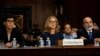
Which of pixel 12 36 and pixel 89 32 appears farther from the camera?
pixel 89 32

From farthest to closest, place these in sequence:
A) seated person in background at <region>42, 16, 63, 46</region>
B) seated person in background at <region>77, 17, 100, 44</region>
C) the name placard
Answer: seated person in background at <region>77, 17, 100, 44</region> < seated person in background at <region>42, 16, 63, 46</region> < the name placard

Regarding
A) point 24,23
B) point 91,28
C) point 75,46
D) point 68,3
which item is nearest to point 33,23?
point 24,23

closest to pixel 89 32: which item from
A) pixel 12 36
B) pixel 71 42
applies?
pixel 71 42

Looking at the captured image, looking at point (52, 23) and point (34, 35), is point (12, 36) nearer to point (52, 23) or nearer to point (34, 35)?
point (52, 23)

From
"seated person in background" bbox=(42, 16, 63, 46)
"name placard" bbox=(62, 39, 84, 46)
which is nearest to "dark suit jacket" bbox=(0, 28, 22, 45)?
"seated person in background" bbox=(42, 16, 63, 46)

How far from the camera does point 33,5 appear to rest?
5.69 m

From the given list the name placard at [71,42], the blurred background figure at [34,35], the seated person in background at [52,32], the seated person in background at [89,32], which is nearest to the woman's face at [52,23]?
the seated person in background at [52,32]

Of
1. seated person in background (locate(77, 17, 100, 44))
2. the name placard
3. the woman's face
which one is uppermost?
the woman's face

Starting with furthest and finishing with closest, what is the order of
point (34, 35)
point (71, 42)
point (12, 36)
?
1. point (34, 35)
2. point (12, 36)
3. point (71, 42)

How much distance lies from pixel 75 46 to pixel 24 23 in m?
2.71

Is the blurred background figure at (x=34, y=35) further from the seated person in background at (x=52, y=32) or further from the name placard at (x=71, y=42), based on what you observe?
the name placard at (x=71, y=42)

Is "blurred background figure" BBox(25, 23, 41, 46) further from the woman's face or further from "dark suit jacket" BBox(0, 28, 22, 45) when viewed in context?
the woman's face

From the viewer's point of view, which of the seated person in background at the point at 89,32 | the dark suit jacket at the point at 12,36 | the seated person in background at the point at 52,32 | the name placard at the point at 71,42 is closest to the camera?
the name placard at the point at 71,42
